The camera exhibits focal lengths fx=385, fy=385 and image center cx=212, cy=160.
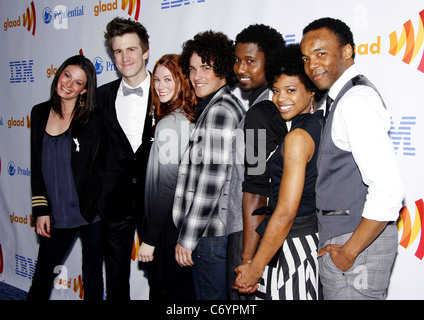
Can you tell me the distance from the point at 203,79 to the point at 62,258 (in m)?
1.48

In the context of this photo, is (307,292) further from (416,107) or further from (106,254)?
(106,254)

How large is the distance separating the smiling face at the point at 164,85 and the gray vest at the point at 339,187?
3.09 feet

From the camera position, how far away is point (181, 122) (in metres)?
1.96

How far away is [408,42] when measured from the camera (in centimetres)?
201

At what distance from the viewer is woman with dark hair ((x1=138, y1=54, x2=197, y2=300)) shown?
6.40 ft

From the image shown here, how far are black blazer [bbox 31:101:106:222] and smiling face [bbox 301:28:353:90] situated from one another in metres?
1.45

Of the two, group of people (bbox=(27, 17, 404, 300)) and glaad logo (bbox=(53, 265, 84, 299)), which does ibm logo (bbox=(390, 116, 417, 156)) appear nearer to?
group of people (bbox=(27, 17, 404, 300))

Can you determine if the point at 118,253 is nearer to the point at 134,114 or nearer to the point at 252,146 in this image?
the point at 134,114

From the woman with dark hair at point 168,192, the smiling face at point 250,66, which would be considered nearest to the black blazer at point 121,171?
the woman with dark hair at point 168,192

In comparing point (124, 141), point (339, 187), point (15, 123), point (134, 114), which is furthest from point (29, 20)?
point (339, 187)

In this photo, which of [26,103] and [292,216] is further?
[26,103]

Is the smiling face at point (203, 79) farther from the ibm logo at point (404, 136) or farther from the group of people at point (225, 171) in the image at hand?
the ibm logo at point (404, 136)
